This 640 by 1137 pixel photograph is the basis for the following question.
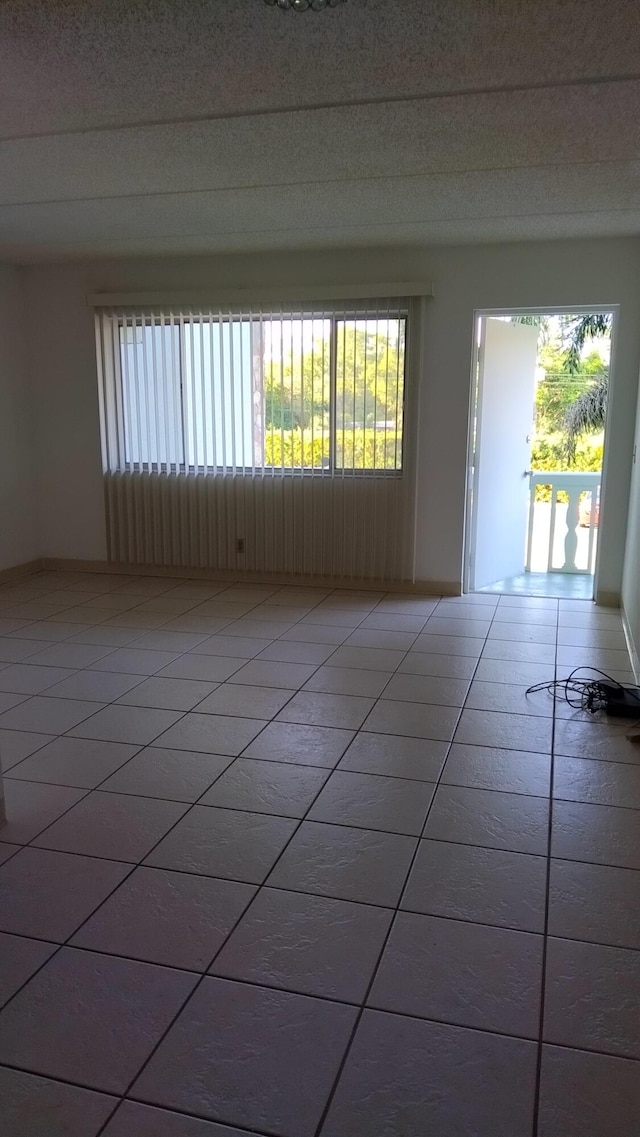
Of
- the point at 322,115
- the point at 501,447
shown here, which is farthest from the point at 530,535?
the point at 322,115

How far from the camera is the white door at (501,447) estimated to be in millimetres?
5488

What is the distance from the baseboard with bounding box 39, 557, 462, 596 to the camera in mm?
5547

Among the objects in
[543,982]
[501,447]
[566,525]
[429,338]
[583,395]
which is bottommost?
[543,982]

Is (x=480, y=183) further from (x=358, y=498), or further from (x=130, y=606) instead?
(x=130, y=606)

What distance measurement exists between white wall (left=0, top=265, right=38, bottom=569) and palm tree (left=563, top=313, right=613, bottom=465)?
584 centimetres

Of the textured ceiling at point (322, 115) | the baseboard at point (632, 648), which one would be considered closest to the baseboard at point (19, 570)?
the textured ceiling at point (322, 115)

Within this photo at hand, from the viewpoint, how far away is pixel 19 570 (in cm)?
614

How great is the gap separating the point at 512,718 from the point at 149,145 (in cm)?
275

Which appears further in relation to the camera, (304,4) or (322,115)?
(322,115)

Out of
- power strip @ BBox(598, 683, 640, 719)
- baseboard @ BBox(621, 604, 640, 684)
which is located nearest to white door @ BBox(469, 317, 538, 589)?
baseboard @ BBox(621, 604, 640, 684)

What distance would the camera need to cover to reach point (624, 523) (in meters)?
5.05

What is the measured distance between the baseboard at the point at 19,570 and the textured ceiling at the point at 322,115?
2618 millimetres

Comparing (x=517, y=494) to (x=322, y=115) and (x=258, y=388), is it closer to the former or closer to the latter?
(x=258, y=388)

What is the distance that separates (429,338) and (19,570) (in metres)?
3.58
